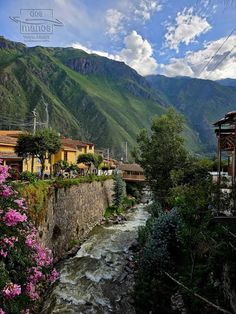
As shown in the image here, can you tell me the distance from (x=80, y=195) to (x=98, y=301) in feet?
49.6

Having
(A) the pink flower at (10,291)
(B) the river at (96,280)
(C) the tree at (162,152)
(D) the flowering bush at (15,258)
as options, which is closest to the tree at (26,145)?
(B) the river at (96,280)

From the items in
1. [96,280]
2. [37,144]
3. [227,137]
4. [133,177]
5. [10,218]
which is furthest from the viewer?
[133,177]

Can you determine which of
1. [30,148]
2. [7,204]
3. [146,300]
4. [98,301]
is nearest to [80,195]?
[30,148]

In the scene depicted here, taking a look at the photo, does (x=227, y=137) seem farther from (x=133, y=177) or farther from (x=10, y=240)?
(x=133, y=177)

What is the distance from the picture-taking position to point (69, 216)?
86.5ft

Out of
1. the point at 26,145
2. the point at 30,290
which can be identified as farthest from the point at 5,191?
the point at 26,145

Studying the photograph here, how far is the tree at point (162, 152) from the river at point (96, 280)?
20.7 ft

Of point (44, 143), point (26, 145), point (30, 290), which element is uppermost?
point (44, 143)

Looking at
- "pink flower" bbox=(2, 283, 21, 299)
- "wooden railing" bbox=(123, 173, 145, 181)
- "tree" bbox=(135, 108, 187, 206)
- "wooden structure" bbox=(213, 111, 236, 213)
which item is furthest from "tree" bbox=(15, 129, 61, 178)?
"wooden railing" bbox=(123, 173, 145, 181)

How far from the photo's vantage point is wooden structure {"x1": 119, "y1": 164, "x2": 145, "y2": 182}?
2376 inches

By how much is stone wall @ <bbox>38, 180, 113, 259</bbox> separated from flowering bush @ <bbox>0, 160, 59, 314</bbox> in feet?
36.1

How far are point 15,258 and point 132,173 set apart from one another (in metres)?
57.5

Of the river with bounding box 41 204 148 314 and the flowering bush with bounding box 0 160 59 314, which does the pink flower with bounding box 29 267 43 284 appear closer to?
the flowering bush with bounding box 0 160 59 314

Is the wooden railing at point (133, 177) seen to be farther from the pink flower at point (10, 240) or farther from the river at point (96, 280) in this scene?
the pink flower at point (10, 240)
